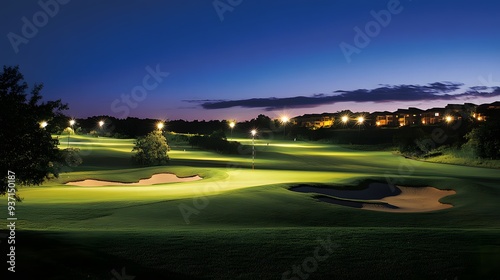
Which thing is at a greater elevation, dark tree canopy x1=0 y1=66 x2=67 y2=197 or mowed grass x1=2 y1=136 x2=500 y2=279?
dark tree canopy x1=0 y1=66 x2=67 y2=197

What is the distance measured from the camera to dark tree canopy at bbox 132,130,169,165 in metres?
47.6

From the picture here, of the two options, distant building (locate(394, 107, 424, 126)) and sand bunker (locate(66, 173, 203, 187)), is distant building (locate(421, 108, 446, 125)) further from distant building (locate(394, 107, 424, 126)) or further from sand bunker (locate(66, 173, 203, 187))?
sand bunker (locate(66, 173, 203, 187))

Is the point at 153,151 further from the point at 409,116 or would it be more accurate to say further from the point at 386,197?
the point at 409,116

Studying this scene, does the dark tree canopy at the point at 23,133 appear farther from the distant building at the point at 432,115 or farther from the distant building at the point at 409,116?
the distant building at the point at 409,116

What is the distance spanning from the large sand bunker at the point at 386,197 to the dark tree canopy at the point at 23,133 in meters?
14.8

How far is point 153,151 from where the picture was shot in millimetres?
47531

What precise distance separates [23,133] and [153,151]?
35.5 metres

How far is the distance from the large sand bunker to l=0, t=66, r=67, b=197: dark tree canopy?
14.8m

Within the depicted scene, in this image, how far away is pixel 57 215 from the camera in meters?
17.3

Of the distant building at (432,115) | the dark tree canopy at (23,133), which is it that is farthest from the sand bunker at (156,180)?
the distant building at (432,115)

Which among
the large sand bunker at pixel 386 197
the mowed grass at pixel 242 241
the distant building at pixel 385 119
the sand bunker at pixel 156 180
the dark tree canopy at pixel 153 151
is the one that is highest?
the distant building at pixel 385 119

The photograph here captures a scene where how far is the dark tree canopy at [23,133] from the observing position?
11945 millimetres

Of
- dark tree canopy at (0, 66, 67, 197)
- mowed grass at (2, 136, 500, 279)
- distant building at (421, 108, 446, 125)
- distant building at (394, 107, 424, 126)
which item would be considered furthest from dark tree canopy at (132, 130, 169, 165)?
distant building at (394, 107, 424, 126)

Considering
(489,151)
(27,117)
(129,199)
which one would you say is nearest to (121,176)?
(129,199)
